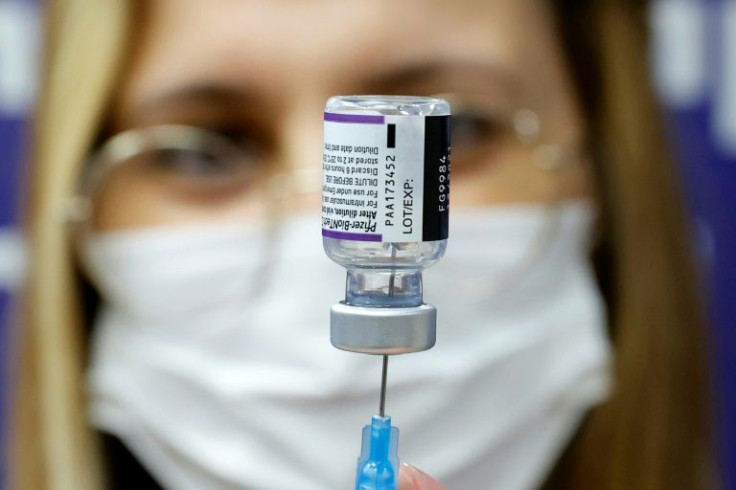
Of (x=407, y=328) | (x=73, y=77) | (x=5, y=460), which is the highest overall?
(x=73, y=77)

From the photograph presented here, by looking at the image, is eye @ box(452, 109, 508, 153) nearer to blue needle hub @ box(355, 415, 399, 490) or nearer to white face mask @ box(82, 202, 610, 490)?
white face mask @ box(82, 202, 610, 490)

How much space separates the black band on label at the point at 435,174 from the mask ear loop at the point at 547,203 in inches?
21.5

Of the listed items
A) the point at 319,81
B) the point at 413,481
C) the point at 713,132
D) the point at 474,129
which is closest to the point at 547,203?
the point at 474,129

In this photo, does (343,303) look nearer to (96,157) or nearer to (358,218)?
(358,218)

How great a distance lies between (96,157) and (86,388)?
9.0 inches

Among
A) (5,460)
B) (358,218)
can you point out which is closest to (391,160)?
(358,218)

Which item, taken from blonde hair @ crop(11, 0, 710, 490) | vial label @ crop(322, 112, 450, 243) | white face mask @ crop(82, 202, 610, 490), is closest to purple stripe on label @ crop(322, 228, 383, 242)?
vial label @ crop(322, 112, 450, 243)

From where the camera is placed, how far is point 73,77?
1.01 m

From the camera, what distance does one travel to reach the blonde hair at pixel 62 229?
100cm

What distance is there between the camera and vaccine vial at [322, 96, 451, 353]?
467mm

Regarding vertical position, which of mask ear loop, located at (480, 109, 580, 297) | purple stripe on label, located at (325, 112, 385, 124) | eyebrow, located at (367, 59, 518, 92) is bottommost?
mask ear loop, located at (480, 109, 580, 297)

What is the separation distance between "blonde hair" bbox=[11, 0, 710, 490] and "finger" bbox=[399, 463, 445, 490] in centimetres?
56

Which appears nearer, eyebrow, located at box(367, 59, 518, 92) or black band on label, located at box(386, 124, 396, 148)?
black band on label, located at box(386, 124, 396, 148)

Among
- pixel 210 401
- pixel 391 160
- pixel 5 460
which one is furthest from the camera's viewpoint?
pixel 5 460
